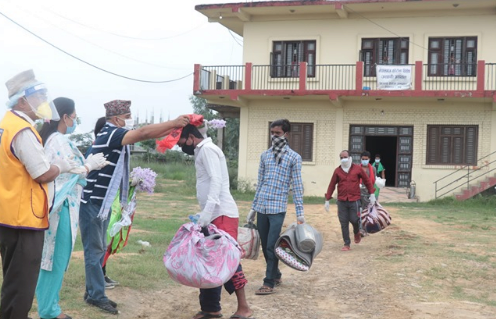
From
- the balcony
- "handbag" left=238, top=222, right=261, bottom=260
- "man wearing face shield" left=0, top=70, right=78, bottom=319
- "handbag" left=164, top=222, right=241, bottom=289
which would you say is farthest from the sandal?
the balcony

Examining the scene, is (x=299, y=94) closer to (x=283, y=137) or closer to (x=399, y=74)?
(x=399, y=74)

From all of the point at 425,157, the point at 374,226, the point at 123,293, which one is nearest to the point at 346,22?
the point at 425,157

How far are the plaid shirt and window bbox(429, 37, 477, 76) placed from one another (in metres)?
17.2

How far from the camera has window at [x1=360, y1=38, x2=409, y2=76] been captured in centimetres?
2406

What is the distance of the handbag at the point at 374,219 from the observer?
11000 mm

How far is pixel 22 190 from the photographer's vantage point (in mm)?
4418

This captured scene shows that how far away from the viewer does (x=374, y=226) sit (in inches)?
433

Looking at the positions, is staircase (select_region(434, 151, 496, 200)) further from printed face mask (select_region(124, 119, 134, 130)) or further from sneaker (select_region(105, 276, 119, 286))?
printed face mask (select_region(124, 119, 134, 130))

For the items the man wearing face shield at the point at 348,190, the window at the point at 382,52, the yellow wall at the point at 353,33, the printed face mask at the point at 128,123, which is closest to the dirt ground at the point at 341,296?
the man wearing face shield at the point at 348,190

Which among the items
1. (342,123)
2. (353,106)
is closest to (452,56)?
(353,106)

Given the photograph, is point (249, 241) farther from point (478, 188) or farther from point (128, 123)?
point (478, 188)

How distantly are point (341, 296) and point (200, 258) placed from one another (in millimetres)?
2325

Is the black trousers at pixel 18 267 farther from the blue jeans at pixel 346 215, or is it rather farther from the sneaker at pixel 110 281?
the blue jeans at pixel 346 215

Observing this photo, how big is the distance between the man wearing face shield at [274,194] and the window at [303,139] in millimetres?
17647
